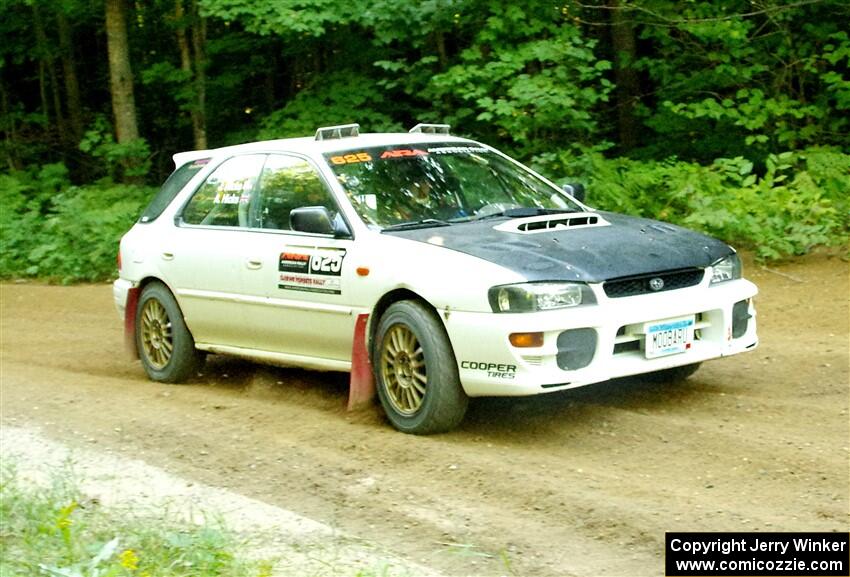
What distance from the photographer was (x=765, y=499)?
18.8 feet

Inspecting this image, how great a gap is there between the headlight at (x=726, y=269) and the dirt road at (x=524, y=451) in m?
0.74

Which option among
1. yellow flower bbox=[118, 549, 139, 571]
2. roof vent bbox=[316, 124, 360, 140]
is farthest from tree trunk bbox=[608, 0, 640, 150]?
yellow flower bbox=[118, 549, 139, 571]

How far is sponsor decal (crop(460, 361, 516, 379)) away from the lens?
6676mm

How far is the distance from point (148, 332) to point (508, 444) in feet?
11.7

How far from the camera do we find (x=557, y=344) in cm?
667

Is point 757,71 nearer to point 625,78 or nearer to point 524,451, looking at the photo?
point 625,78

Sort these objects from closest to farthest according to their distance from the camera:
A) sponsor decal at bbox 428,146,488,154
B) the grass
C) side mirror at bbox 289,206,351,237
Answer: the grass → side mirror at bbox 289,206,351,237 → sponsor decal at bbox 428,146,488,154

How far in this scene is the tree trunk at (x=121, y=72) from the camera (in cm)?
1875

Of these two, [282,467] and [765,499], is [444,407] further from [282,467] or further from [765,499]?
[765,499]

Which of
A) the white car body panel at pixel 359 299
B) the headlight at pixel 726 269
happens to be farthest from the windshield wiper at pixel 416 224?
the headlight at pixel 726 269

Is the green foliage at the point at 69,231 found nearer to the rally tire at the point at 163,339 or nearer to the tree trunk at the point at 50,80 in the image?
the tree trunk at the point at 50,80

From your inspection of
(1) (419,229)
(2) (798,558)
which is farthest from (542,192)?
(2) (798,558)

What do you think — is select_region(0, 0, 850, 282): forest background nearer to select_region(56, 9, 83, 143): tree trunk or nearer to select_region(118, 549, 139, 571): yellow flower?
select_region(56, 9, 83, 143): tree trunk

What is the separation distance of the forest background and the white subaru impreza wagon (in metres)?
4.58
